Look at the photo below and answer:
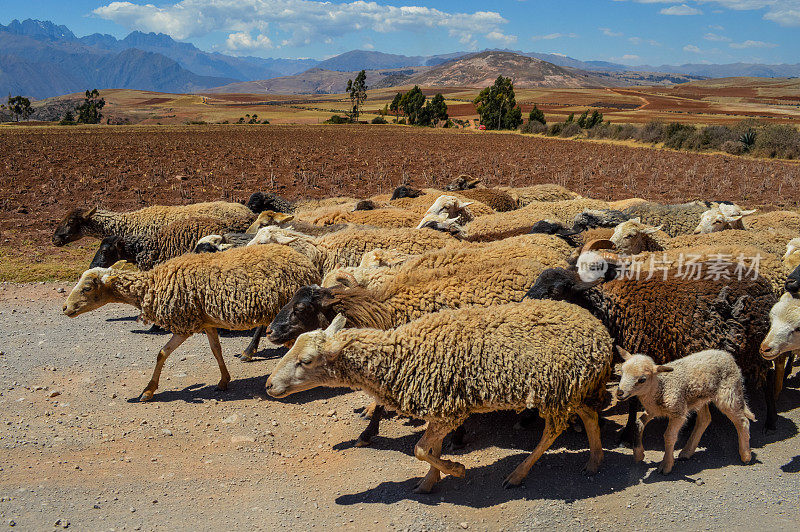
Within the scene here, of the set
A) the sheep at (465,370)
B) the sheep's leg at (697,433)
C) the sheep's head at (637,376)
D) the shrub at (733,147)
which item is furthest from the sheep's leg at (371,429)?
the shrub at (733,147)

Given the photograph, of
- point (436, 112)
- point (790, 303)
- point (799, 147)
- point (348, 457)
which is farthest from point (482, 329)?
point (436, 112)

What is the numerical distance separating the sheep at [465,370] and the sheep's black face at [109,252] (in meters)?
7.51

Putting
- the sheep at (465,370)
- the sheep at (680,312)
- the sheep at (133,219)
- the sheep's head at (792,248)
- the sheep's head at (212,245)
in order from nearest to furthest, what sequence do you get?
the sheep at (465,370) < the sheep at (680,312) < the sheep's head at (792,248) < the sheep's head at (212,245) < the sheep at (133,219)

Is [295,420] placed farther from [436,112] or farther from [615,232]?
[436,112]

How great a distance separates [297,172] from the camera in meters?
31.3

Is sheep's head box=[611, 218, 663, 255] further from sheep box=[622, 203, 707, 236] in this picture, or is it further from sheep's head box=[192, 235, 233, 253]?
sheep's head box=[192, 235, 233, 253]

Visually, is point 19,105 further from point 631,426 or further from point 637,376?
point 637,376

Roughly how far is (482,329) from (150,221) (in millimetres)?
9536

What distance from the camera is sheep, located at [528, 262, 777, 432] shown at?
264 inches

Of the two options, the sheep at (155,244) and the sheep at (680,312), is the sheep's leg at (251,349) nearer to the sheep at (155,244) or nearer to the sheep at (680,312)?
the sheep at (155,244)

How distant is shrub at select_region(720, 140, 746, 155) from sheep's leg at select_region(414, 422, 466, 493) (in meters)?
44.2

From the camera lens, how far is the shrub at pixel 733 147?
41.7m

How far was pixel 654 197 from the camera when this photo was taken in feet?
78.8

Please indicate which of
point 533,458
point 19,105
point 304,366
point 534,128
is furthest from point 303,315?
point 19,105
